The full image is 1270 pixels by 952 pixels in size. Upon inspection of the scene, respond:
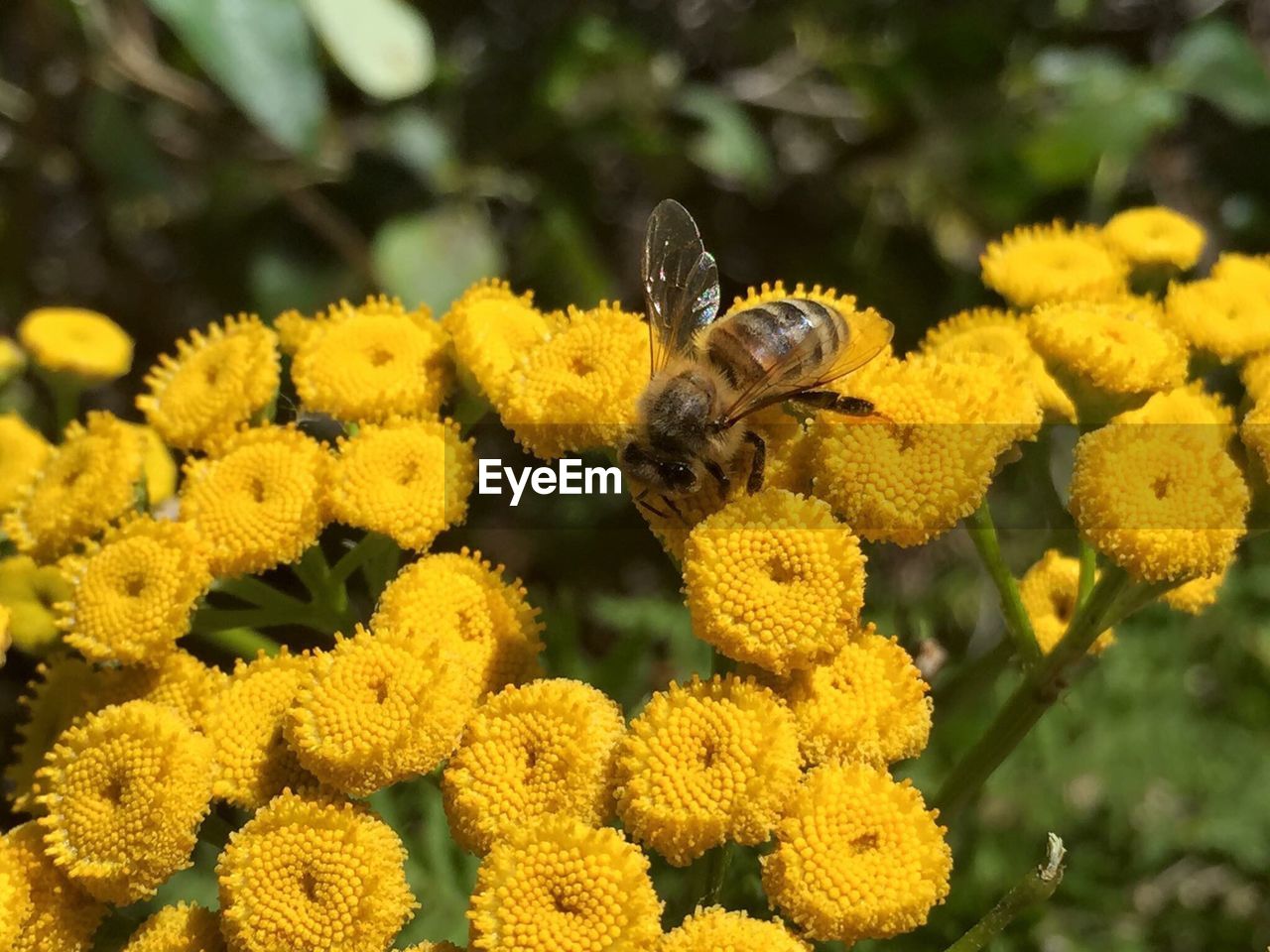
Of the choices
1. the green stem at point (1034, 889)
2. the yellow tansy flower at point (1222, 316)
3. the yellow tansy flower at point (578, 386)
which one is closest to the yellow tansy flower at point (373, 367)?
the yellow tansy flower at point (578, 386)

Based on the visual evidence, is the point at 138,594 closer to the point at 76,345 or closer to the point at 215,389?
the point at 215,389

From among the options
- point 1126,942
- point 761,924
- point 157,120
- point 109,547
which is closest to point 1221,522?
point 761,924

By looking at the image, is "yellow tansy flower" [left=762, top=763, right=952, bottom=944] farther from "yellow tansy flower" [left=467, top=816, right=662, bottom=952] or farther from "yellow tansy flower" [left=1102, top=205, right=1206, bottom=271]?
"yellow tansy flower" [left=1102, top=205, right=1206, bottom=271]

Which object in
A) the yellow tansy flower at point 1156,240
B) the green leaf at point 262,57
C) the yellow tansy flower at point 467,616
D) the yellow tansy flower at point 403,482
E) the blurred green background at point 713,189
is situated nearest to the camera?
the yellow tansy flower at point 467,616

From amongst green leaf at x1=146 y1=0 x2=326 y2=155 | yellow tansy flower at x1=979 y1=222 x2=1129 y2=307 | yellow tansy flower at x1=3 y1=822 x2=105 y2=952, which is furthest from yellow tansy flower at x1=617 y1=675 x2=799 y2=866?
green leaf at x1=146 y1=0 x2=326 y2=155

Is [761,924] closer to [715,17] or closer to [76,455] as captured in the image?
[76,455]

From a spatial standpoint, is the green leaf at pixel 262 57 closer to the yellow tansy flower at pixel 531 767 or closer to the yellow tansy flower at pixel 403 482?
the yellow tansy flower at pixel 403 482

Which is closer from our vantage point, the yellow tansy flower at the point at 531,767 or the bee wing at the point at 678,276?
the yellow tansy flower at the point at 531,767
